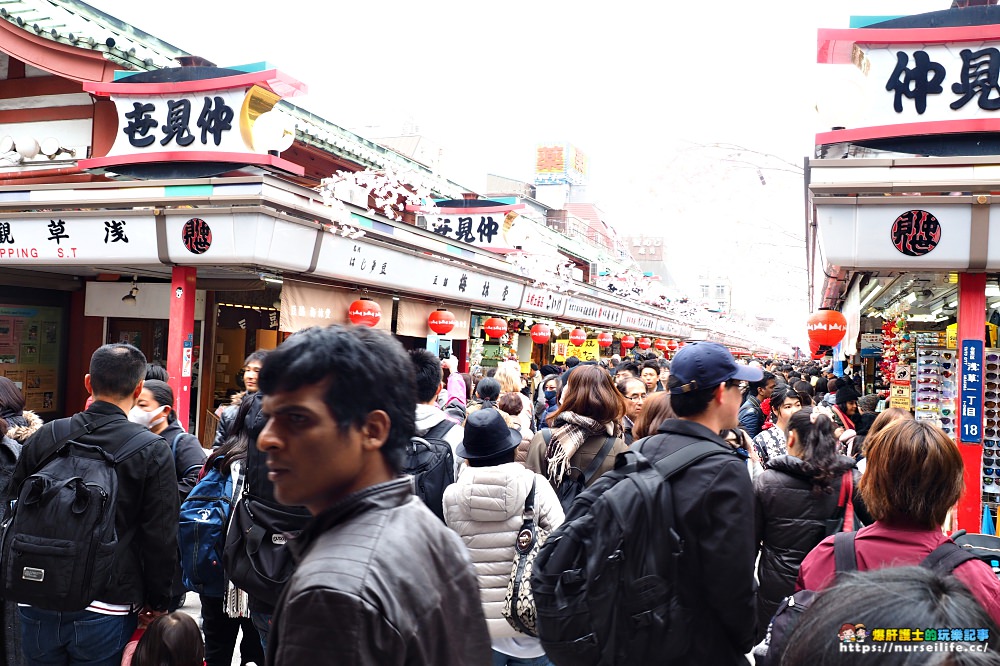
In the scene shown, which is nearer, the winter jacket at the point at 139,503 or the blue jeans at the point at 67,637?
the blue jeans at the point at 67,637

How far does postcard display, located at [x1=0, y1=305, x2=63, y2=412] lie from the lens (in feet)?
41.6

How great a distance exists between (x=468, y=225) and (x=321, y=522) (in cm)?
1698

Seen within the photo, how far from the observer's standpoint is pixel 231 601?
3912mm

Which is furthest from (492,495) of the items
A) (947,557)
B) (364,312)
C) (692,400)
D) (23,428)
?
(364,312)

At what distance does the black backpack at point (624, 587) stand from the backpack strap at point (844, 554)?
69 centimetres

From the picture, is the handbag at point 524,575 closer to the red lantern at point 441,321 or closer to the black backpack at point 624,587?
the black backpack at point 624,587

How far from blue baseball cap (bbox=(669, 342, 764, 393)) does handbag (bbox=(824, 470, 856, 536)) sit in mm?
1513

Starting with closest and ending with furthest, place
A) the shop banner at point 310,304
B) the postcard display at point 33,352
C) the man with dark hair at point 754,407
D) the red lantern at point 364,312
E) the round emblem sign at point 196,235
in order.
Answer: the man with dark hair at point 754,407
the round emblem sign at point 196,235
the shop banner at point 310,304
the red lantern at point 364,312
the postcard display at point 33,352

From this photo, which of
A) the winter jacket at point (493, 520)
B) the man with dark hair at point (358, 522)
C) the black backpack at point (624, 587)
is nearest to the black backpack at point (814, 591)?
the black backpack at point (624, 587)

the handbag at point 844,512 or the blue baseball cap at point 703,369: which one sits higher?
the blue baseball cap at point 703,369

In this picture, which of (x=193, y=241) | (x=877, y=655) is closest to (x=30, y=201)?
(x=193, y=241)

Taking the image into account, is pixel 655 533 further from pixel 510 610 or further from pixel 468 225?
pixel 468 225

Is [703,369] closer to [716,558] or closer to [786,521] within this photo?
[716,558]

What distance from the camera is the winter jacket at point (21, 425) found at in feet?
16.6
